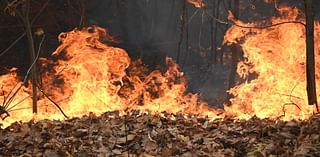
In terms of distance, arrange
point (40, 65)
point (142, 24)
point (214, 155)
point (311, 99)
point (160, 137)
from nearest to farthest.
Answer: point (214, 155) < point (160, 137) < point (311, 99) < point (40, 65) < point (142, 24)

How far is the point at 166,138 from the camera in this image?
5.82 meters

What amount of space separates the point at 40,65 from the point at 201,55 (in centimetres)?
1615

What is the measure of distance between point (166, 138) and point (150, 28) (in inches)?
1022

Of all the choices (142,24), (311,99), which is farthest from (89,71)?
(142,24)

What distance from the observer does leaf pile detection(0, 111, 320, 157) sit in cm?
513

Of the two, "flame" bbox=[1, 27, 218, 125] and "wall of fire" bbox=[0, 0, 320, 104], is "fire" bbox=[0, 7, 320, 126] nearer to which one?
"flame" bbox=[1, 27, 218, 125]

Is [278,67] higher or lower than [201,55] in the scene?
lower

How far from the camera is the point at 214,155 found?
4965 millimetres

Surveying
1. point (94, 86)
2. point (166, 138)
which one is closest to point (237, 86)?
point (94, 86)

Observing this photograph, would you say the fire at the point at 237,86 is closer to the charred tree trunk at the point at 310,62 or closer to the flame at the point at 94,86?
the flame at the point at 94,86

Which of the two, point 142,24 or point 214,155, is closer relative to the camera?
point 214,155

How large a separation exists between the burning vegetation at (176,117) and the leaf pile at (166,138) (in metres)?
0.01

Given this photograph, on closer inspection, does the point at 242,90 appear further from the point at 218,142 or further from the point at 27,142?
the point at 27,142

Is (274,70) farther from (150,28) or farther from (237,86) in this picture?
(150,28)
